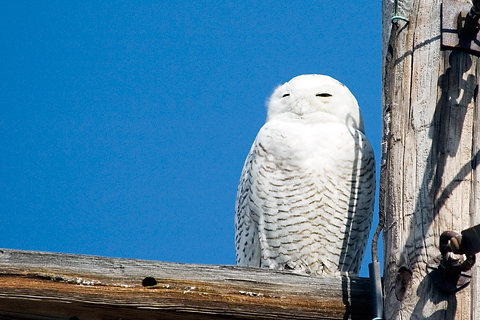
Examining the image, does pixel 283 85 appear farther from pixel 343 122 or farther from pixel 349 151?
pixel 349 151

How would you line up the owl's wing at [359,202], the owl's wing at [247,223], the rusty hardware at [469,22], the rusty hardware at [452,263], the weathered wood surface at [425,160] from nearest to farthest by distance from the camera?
Result: the rusty hardware at [452,263], the weathered wood surface at [425,160], the rusty hardware at [469,22], the owl's wing at [359,202], the owl's wing at [247,223]

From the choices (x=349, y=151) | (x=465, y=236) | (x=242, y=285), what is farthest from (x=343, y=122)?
(x=465, y=236)

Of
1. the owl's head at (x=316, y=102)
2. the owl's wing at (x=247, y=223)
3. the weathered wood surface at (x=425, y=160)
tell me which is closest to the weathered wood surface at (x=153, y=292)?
the weathered wood surface at (x=425, y=160)

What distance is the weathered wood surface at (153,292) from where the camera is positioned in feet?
6.41

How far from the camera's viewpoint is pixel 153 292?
1976 millimetres

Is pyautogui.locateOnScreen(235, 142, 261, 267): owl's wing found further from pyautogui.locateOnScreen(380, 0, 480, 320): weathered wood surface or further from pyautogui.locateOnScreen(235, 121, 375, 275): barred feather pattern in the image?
pyautogui.locateOnScreen(380, 0, 480, 320): weathered wood surface

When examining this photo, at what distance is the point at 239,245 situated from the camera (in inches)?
142

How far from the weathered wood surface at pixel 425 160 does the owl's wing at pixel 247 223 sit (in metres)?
1.38

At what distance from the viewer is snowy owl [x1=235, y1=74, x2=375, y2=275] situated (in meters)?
3.25

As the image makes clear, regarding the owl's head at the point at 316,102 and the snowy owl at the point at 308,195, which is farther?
the owl's head at the point at 316,102

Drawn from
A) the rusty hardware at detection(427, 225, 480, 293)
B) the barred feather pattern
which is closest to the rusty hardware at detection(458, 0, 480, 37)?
the rusty hardware at detection(427, 225, 480, 293)

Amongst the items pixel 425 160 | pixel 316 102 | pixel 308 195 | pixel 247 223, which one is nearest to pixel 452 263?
pixel 425 160

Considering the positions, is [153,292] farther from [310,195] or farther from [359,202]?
[359,202]

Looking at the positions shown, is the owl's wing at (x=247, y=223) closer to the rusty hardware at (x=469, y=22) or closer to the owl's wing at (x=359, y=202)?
the owl's wing at (x=359, y=202)
